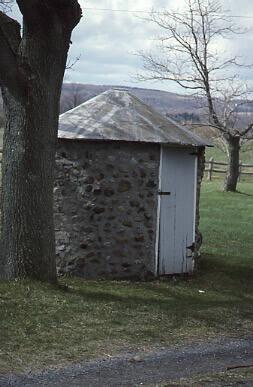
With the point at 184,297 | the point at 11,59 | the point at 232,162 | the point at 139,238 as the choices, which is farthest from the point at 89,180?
the point at 232,162

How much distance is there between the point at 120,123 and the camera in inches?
427

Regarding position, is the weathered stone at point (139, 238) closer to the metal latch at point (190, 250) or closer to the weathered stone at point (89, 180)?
the metal latch at point (190, 250)

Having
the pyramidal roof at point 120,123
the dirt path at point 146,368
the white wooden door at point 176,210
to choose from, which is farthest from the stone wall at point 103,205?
the dirt path at point 146,368

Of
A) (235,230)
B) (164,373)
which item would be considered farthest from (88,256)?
(235,230)

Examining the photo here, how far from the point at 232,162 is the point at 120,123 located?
21.7 meters

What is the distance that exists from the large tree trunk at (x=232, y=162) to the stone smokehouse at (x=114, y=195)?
827 inches

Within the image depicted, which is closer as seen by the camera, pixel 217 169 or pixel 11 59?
pixel 11 59

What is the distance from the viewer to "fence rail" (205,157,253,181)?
4022cm

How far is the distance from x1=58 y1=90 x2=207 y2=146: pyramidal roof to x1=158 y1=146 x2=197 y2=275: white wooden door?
287 mm

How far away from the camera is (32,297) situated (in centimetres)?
808

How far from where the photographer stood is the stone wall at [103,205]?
10.5 metres

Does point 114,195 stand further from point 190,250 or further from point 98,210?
point 190,250

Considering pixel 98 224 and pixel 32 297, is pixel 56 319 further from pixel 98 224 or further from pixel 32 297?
pixel 98 224

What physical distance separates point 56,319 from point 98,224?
3216mm
